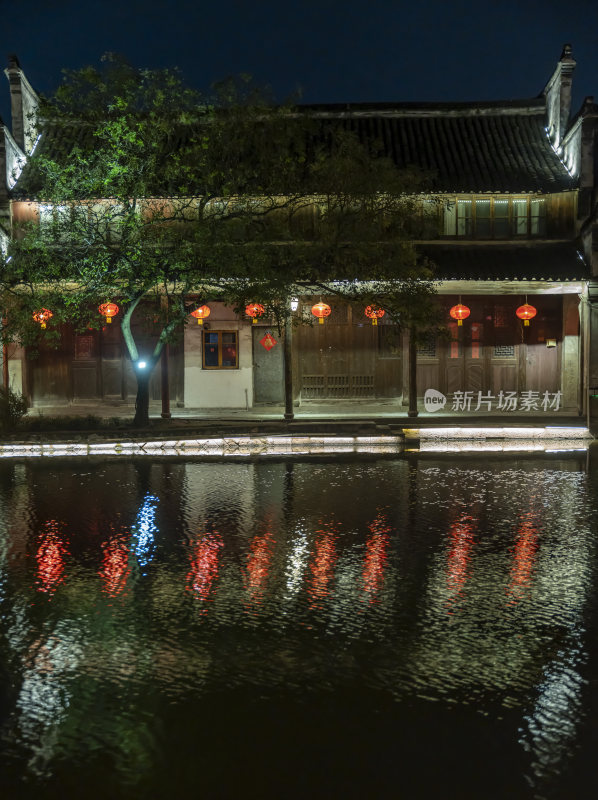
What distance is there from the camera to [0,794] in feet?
14.2

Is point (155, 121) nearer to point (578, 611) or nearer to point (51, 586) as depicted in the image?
point (51, 586)

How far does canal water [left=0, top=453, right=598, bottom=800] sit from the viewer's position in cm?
453

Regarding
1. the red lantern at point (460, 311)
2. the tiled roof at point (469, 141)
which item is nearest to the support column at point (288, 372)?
the red lantern at point (460, 311)

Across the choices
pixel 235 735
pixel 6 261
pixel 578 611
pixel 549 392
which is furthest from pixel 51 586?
pixel 549 392

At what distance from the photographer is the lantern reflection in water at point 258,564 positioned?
25.9 ft

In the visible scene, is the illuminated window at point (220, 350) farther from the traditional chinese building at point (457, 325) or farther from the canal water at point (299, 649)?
the canal water at point (299, 649)

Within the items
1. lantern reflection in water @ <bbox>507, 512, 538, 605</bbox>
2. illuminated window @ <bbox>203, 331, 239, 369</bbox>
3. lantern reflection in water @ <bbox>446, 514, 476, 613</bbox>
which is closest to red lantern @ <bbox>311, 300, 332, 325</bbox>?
illuminated window @ <bbox>203, 331, 239, 369</bbox>

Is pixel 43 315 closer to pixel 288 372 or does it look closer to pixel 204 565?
→ pixel 288 372

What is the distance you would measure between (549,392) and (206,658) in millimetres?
21069

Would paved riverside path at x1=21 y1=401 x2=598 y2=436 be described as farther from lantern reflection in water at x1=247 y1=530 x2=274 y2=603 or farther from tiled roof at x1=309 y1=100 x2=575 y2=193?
lantern reflection in water at x1=247 y1=530 x2=274 y2=603

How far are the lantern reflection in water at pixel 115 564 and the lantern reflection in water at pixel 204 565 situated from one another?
0.66m

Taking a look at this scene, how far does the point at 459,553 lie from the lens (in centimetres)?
932

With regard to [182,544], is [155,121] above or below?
above

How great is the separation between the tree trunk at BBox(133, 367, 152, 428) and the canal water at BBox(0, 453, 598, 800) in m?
8.58
